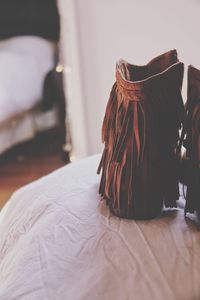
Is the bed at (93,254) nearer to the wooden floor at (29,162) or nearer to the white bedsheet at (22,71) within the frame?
the wooden floor at (29,162)

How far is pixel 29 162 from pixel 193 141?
191cm

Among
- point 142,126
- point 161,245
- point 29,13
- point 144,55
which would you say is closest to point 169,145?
point 142,126

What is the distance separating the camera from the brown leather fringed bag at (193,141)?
75 cm

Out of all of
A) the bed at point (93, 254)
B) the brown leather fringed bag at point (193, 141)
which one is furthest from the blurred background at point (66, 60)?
the bed at point (93, 254)

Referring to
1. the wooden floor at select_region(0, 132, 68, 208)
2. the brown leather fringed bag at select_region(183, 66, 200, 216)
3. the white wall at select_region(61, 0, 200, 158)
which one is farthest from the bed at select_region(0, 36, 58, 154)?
the brown leather fringed bag at select_region(183, 66, 200, 216)

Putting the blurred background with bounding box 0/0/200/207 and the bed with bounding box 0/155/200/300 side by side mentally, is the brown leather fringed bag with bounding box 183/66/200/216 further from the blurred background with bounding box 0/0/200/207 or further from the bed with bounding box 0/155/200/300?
the blurred background with bounding box 0/0/200/207

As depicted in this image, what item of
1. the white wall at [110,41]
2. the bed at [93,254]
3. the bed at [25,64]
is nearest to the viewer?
the bed at [93,254]

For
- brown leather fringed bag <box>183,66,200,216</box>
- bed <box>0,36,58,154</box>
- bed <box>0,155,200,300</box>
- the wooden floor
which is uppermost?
brown leather fringed bag <box>183,66,200,216</box>

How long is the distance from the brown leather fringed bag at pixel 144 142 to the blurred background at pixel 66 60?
0.66 meters

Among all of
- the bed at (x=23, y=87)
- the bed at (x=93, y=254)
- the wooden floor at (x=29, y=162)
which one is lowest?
the wooden floor at (x=29, y=162)

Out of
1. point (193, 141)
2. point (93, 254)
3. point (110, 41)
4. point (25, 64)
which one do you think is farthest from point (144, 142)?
point (25, 64)

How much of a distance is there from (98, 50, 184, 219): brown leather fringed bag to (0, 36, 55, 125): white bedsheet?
1.58 m

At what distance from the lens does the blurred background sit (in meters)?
1.46


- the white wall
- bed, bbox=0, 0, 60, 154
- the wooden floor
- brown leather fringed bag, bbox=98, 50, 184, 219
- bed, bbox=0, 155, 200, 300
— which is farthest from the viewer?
bed, bbox=0, 0, 60, 154
